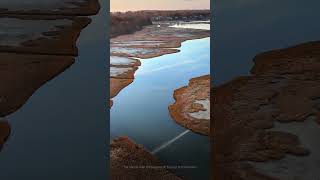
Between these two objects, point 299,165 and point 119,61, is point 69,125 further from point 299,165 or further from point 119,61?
point 299,165

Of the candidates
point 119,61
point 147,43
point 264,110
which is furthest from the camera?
point 147,43

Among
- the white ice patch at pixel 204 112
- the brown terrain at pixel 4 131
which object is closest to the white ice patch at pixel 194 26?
the white ice patch at pixel 204 112

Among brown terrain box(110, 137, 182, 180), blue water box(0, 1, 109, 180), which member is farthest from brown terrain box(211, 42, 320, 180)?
blue water box(0, 1, 109, 180)

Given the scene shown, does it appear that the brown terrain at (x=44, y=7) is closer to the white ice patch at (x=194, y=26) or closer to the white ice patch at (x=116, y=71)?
the white ice patch at (x=116, y=71)

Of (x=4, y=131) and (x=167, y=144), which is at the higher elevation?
(x=4, y=131)

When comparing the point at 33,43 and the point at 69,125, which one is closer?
the point at 69,125

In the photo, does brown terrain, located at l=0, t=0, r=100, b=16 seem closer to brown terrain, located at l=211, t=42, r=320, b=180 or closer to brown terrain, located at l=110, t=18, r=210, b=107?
brown terrain, located at l=110, t=18, r=210, b=107

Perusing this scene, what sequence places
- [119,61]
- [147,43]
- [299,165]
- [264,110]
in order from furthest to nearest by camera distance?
1. [147,43]
2. [119,61]
3. [264,110]
4. [299,165]

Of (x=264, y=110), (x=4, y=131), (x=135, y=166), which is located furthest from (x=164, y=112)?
(x=4, y=131)

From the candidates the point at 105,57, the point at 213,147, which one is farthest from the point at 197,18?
the point at 213,147
